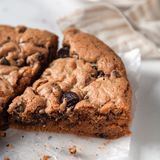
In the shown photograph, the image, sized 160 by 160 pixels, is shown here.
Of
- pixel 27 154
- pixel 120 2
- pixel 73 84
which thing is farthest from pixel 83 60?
pixel 120 2

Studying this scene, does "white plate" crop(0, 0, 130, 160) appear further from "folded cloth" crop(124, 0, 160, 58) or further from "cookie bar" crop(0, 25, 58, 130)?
"folded cloth" crop(124, 0, 160, 58)

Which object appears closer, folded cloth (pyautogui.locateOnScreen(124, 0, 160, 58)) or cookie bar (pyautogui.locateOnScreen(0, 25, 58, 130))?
cookie bar (pyautogui.locateOnScreen(0, 25, 58, 130))

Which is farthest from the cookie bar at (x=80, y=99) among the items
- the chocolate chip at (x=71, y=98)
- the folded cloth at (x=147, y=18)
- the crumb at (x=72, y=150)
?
the folded cloth at (x=147, y=18)

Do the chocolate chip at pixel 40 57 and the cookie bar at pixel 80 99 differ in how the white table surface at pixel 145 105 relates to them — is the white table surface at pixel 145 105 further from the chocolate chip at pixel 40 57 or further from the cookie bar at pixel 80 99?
the chocolate chip at pixel 40 57

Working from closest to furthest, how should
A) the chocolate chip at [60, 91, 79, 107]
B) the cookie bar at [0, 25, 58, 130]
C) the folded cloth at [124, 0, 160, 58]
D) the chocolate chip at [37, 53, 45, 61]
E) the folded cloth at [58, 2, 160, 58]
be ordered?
the chocolate chip at [60, 91, 79, 107], the cookie bar at [0, 25, 58, 130], the chocolate chip at [37, 53, 45, 61], the folded cloth at [58, 2, 160, 58], the folded cloth at [124, 0, 160, 58]

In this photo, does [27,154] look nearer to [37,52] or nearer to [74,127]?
[74,127]

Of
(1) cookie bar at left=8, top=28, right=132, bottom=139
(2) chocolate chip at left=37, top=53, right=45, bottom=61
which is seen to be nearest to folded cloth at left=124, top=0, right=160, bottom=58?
(1) cookie bar at left=8, top=28, right=132, bottom=139
